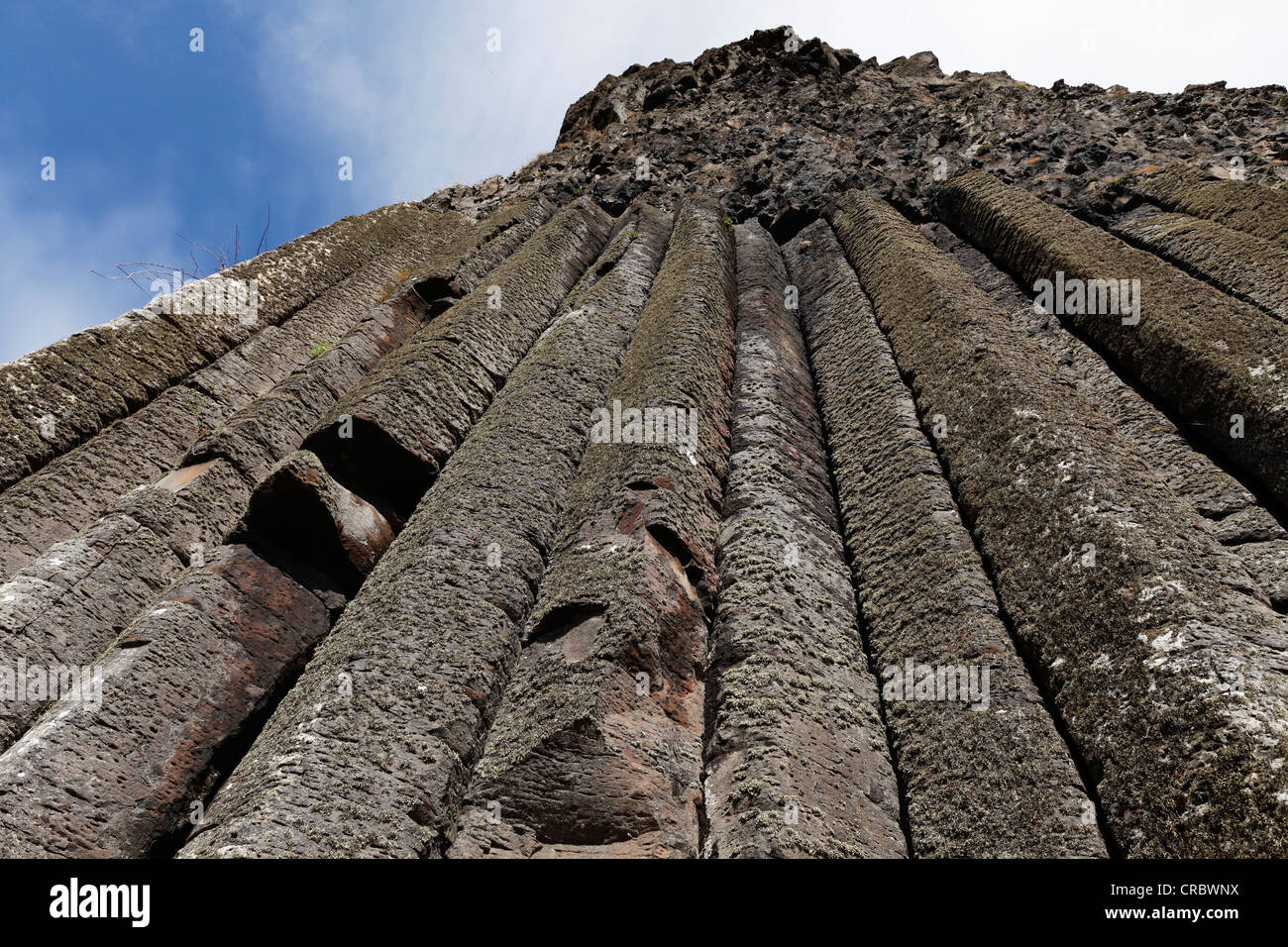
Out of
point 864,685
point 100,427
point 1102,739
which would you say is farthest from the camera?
point 100,427

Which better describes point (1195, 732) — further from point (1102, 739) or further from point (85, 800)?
point (85, 800)

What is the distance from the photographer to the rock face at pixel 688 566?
244 cm

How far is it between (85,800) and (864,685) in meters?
2.84

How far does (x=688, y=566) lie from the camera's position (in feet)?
11.2

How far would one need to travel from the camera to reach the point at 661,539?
11.3 feet

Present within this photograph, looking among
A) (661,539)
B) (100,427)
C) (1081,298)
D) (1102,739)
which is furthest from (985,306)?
(100,427)
